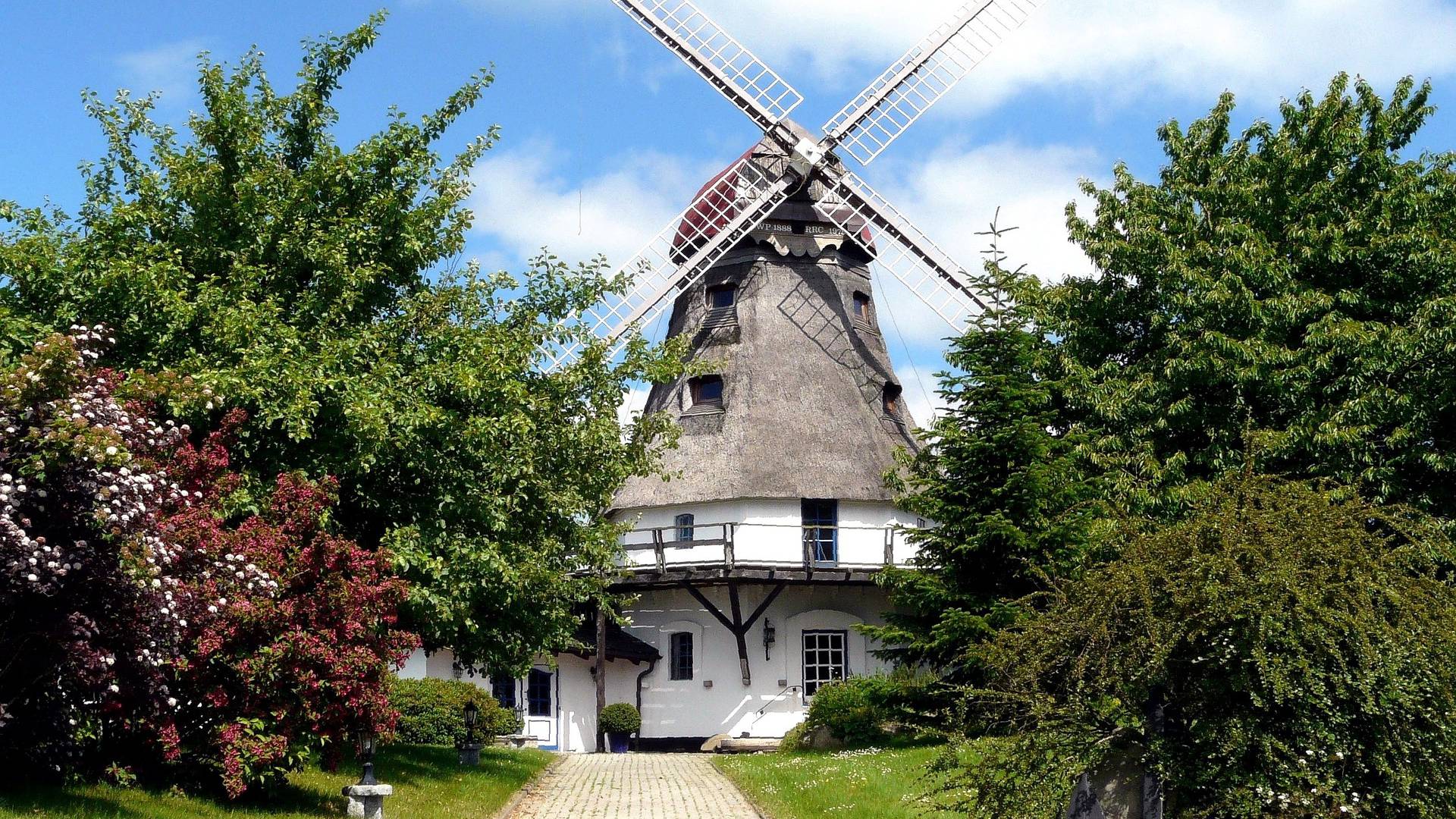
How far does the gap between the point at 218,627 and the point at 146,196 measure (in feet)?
22.4

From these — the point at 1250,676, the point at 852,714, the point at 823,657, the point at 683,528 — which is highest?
the point at 683,528

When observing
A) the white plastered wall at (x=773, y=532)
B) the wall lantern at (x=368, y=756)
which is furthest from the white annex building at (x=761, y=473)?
the wall lantern at (x=368, y=756)

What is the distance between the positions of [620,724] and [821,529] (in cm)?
665

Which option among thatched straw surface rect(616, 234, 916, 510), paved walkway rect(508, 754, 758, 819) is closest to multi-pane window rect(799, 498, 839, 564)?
thatched straw surface rect(616, 234, 916, 510)

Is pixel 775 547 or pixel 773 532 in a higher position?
pixel 773 532

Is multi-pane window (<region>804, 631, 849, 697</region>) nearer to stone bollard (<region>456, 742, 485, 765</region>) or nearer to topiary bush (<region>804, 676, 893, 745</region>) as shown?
topiary bush (<region>804, 676, 893, 745</region>)

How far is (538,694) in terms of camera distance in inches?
1324

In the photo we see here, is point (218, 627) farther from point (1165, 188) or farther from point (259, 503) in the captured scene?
point (1165, 188)

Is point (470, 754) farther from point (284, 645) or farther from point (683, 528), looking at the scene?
point (683, 528)

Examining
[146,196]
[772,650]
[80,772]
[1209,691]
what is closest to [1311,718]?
[1209,691]

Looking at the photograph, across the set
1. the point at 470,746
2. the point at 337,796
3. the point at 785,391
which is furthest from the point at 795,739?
the point at 337,796

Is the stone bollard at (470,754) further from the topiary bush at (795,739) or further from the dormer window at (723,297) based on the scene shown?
the dormer window at (723,297)

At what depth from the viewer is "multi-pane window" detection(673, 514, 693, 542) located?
106 feet

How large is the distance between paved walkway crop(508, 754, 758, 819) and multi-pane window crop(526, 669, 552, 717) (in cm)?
716
